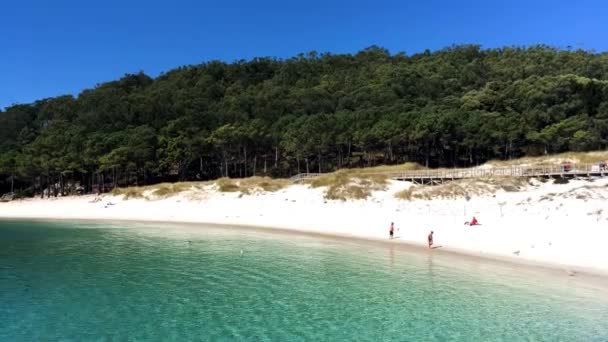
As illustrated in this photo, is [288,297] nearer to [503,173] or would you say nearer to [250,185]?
A: [503,173]

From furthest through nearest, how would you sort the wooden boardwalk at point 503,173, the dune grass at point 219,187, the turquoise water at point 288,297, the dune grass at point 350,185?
1. the dune grass at point 219,187
2. the dune grass at point 350,185
3. the wooden boardwalk at point 503,173
4. the turquoise water at point 288,297

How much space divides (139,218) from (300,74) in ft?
371

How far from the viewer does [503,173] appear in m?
48.9

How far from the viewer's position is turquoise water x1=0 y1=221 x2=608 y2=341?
590 inches

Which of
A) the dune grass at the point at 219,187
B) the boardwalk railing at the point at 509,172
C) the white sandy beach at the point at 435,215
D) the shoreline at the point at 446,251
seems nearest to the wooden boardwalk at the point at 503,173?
the boardwalk railing at the point at 509,172

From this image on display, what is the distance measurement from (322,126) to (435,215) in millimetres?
48028

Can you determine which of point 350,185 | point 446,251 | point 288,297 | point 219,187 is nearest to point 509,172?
point 350,185

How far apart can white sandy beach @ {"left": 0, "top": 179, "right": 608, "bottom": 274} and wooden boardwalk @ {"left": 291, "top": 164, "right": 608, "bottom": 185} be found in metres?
1.50

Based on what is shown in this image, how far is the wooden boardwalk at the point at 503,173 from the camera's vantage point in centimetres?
4375

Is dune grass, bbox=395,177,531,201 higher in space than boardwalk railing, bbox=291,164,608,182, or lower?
lower

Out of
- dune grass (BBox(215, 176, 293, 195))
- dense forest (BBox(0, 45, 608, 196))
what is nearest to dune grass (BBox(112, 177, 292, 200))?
dune grass (BBox(215, 176, 293, 195))

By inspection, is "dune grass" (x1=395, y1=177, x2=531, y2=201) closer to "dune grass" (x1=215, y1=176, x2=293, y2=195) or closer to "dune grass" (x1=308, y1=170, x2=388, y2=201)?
"dune grass" (x1=308, y1=170, x2=388, y2=201)

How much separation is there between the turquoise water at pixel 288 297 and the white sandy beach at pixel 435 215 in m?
3.45

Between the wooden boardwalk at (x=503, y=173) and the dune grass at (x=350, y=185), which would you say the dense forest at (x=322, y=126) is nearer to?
the wooden boardwalk at (x=503, y=173)
